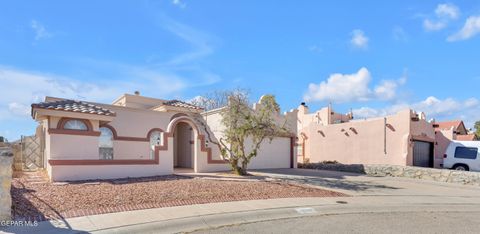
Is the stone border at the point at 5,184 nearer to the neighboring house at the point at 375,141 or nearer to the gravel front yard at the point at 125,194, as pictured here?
the gravel front yard at the point at 125,194

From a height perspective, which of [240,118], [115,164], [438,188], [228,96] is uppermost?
[228,96]

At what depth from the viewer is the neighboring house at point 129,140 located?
48.5 feet

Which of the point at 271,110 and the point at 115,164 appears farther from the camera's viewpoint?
the point at 271,110

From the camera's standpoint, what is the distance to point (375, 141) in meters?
25.0

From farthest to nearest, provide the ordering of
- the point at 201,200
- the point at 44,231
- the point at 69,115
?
1. the point at 69,115
2. the point at 201,200
3. the point at 44,231

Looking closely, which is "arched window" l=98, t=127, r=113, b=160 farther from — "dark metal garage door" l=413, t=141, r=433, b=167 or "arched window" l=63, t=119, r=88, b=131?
"dark metal garage door" l=413, t=141, r=433, b=167

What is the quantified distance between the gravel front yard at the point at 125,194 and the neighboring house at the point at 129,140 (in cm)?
130

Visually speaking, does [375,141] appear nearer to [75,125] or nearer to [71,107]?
[75,125]

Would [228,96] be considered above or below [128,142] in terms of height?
above

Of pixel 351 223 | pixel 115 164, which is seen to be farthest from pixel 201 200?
pixel 115 164

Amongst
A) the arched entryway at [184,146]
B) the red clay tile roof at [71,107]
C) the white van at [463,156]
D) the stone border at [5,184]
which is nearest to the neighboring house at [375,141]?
the white van at [463,156]

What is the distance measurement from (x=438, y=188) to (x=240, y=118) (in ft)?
30.9

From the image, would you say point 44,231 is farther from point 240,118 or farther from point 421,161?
point 421,161

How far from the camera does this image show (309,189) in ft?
45.6
